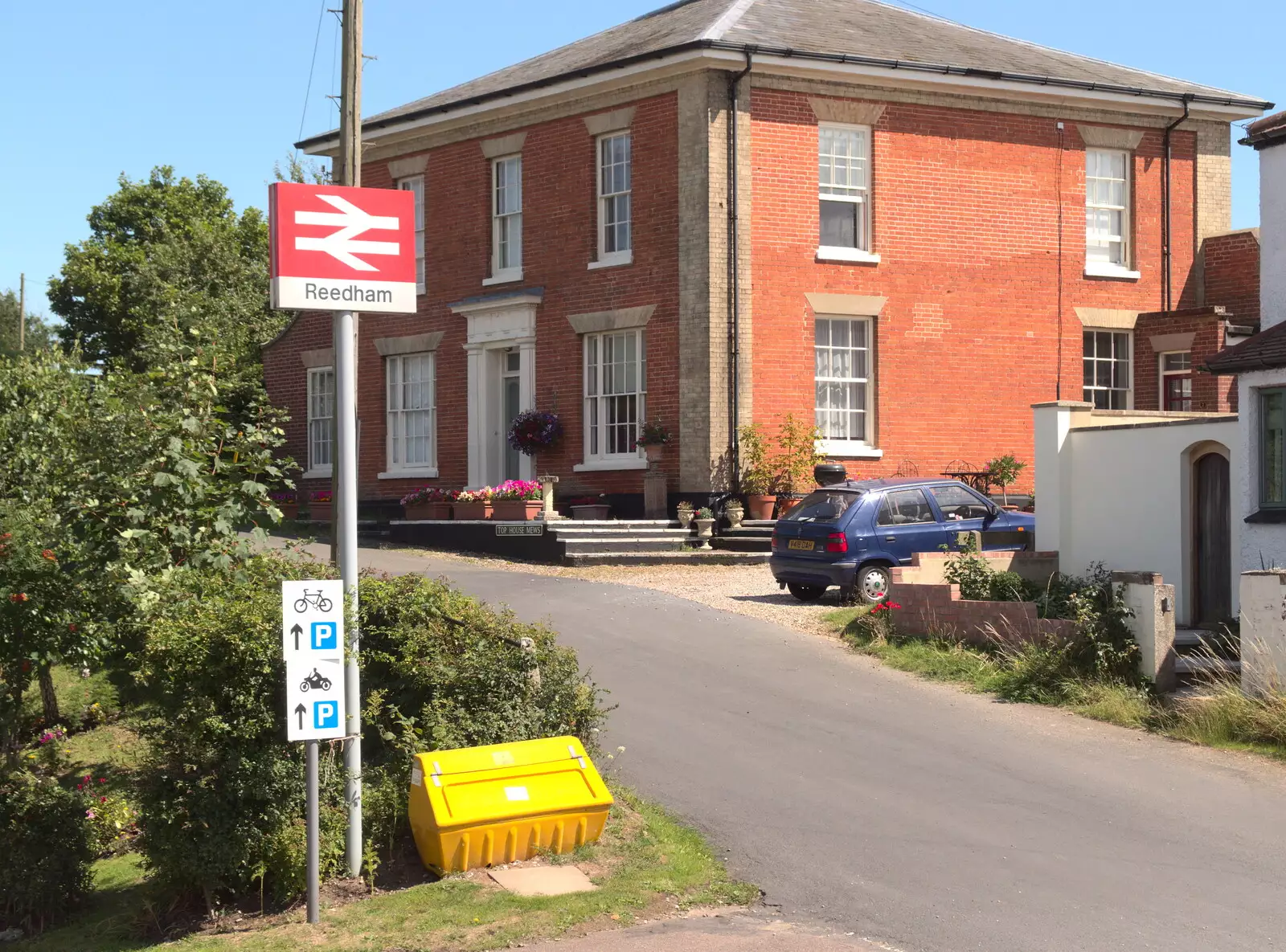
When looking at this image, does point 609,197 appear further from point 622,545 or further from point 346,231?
point 346,231

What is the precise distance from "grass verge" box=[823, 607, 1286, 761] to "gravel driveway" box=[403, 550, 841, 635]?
142 centimetres

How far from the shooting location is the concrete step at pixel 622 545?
74.0ft

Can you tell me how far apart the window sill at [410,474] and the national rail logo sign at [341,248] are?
65.2 feet

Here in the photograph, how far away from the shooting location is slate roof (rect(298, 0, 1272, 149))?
24.3 meters

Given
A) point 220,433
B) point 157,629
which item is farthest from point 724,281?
point 157,629

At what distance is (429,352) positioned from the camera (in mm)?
28609

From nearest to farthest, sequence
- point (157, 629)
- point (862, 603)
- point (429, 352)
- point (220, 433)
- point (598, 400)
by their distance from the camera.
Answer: point (157, 629) → point (220, 433) → point (862, 603) → point (598, 400) → point (429, 352)

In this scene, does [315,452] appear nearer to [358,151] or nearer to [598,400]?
[598,400]

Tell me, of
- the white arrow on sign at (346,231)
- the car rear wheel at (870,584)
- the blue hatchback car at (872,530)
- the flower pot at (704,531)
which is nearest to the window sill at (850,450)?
the flower pot at (704,531)

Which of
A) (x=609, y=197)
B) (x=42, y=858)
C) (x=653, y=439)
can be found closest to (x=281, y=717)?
(x=42, y=858)

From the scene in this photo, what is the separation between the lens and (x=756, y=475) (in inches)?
938

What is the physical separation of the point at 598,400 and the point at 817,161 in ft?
17.9

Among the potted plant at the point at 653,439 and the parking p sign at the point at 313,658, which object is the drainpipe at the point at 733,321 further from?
the parking p sign at the point at 313,658

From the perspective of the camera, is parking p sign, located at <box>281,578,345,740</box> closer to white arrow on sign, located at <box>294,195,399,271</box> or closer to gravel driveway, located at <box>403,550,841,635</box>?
white arrow on sign, located at <box>294,195,399,271</box>
